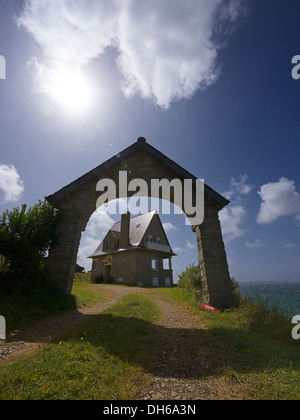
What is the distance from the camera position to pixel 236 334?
423 centimetres

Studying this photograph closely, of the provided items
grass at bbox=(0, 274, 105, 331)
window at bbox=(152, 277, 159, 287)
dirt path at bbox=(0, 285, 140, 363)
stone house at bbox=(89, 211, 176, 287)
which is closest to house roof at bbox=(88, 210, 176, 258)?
stone house at bbox=(89, 211, 176, 287)

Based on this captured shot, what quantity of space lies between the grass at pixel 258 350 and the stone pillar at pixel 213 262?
71 centimetres

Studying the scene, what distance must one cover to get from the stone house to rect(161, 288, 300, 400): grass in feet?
50.6

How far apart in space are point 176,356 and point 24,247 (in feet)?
18.4

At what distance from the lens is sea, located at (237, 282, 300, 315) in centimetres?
548

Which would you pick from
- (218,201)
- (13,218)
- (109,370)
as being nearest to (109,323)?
(109,370)

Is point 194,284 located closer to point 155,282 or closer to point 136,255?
point 136,255

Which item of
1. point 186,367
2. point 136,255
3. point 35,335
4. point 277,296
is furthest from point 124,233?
point 186,367

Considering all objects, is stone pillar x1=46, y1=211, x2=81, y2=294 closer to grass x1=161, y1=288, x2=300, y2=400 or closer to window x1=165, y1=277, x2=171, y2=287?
grass x1=161, y1=288, x2=300, y2=400

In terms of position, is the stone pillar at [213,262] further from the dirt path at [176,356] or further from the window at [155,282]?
the window at [155,282]

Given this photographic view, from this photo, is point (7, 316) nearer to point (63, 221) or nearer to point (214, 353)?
point (63, 221)

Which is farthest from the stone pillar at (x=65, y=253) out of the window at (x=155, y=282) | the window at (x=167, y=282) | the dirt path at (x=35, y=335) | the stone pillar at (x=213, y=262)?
the window at (x=167, y=282)

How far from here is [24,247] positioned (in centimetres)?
609

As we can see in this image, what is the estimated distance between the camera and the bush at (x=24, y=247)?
591 centimetres
